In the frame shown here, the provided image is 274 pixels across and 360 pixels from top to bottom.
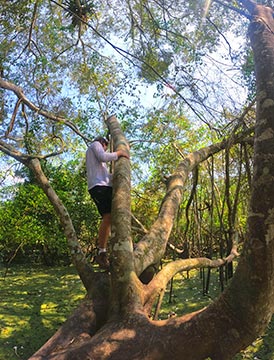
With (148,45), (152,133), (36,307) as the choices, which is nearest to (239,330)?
(36,307)

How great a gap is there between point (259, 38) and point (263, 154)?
2.41ft

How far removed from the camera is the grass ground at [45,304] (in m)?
3.17

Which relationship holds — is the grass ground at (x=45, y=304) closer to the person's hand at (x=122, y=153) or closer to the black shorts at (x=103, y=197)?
the black shorts at (x=103, y=197)

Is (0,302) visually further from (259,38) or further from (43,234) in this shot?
(259,38)

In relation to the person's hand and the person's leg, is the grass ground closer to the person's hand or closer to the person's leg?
the person's leg

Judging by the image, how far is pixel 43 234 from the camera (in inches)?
274

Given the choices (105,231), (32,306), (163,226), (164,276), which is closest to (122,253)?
(164,276)

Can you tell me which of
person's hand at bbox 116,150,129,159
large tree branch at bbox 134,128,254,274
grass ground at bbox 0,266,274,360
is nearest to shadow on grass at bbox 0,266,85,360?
grass ground at bbox 0,266,274,360

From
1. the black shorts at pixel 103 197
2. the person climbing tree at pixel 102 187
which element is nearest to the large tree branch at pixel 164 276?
the person climbing tree at pixel 102 187

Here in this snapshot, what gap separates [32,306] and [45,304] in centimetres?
17

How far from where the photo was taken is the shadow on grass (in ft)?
10.6

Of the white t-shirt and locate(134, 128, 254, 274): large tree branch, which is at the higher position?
the white t-shirt

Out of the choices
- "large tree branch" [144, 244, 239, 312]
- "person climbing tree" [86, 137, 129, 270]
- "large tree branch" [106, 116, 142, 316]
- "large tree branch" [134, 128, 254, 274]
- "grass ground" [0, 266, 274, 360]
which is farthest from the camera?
"grass ground" [0, 266, 274, 360]

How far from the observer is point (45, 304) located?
178 inches
